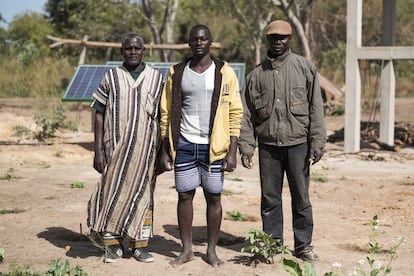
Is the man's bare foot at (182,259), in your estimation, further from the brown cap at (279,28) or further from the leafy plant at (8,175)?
the leafy plant at (8,175)

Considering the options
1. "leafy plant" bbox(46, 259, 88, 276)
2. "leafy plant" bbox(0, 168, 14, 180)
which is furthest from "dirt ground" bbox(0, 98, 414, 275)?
"leafy plant" bbox(46, 259, 88, 276)

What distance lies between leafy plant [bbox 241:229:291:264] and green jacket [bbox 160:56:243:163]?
65 cm

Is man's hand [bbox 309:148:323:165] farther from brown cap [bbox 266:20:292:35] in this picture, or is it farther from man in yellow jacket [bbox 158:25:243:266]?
brown cap [bbox 266:20:292:35]

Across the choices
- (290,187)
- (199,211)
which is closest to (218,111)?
(290,187)

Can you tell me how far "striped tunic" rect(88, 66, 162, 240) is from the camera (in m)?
5.96

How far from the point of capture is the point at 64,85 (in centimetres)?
2344

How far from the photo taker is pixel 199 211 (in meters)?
8.20

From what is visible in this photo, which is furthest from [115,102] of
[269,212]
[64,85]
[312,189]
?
[64,85]

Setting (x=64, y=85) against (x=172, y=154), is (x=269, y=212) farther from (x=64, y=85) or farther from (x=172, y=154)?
(x=64, y=85)

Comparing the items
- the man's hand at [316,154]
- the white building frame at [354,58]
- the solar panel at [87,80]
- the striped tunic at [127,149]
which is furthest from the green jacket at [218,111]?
the white building frame at [354,58]

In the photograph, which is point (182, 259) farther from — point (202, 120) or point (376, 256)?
point (376, 256)

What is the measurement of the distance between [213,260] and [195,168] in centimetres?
73

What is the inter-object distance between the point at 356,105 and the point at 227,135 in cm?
785

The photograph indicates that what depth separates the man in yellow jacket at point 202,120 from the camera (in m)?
5.71
